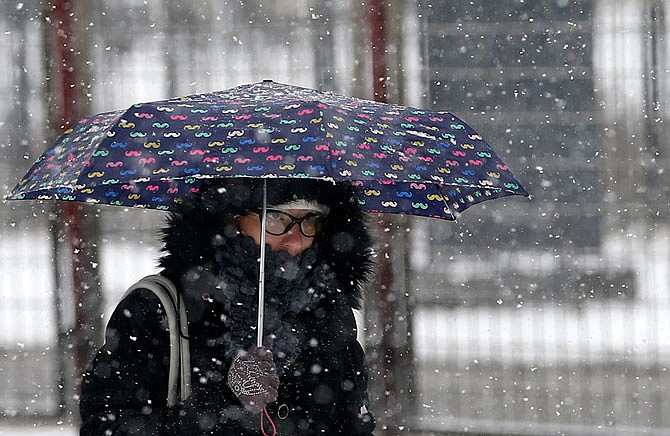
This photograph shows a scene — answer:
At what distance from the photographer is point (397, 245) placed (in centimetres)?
560

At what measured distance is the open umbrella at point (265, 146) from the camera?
272cm

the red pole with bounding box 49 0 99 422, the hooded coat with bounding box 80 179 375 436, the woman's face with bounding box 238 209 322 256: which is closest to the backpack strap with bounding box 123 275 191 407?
the hooded coat with bounding box 80 179 375 436

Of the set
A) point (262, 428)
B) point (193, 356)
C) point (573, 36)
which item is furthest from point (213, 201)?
point (573, 36)

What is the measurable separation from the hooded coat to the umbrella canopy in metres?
0.23

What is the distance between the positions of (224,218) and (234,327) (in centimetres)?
33

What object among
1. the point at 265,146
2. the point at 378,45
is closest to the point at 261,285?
the point at 265,146

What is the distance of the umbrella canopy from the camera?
2721mm

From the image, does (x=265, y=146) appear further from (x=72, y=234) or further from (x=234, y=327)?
(x=72, y=234)

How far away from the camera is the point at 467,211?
223 inches

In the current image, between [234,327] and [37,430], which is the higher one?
Result: [234,327]

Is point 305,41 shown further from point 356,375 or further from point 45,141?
point 356,375

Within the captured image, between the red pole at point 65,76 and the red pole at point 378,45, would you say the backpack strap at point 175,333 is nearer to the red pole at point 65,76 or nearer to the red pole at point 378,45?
the red pole at point 378,45

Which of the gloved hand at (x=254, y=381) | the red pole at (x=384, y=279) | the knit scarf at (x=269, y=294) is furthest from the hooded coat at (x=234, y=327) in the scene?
the red pole at (x=384, y=279)

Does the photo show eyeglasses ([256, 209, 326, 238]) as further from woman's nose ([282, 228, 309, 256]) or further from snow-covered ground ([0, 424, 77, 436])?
snow-covered ground ([0, 424, 77, 436])
